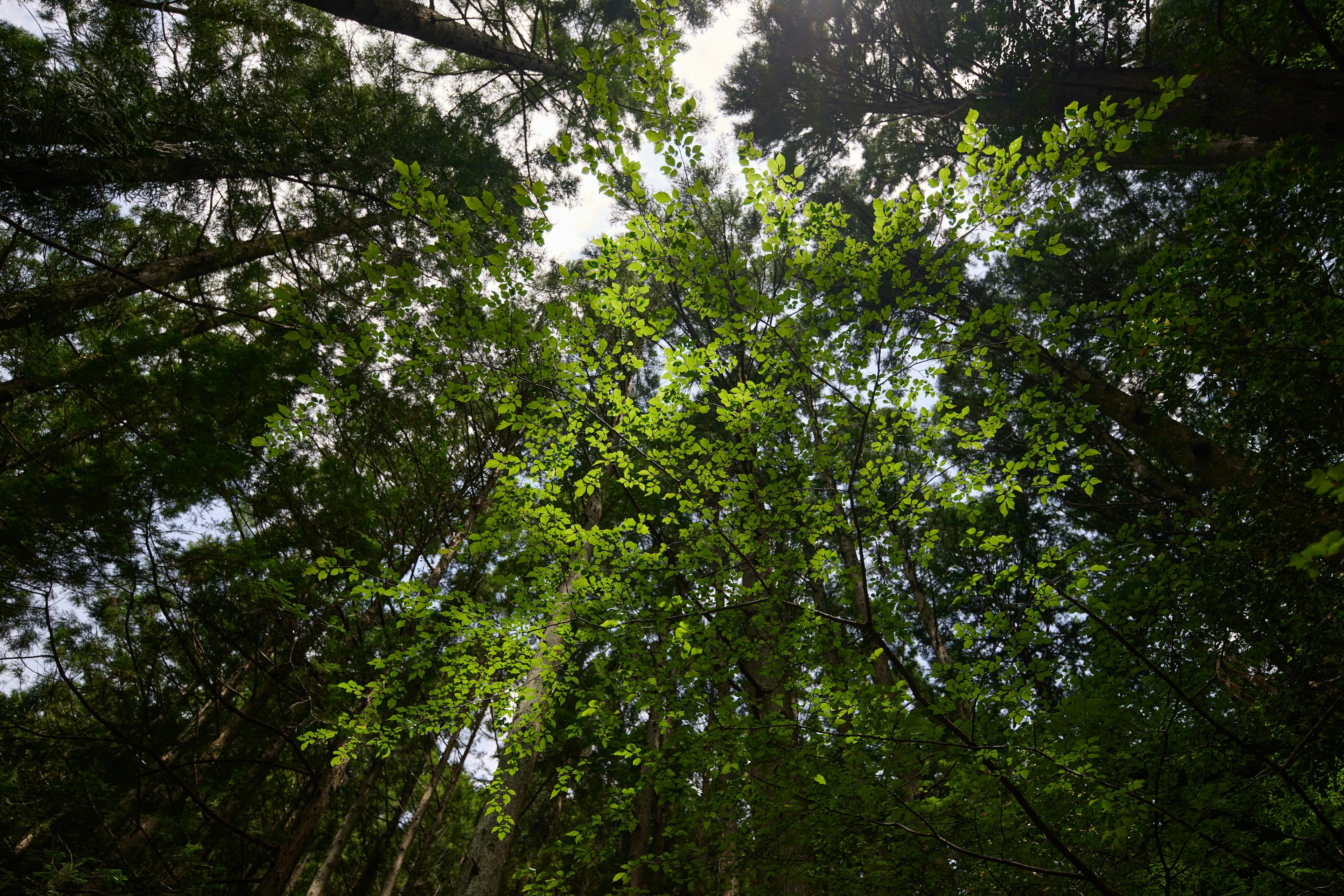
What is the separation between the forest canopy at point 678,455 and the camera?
9.31ft

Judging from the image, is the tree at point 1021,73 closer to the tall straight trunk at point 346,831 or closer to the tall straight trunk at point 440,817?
the tall straight trunk at point 440,817

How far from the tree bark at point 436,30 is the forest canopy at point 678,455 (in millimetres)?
51

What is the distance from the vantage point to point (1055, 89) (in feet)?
17.2

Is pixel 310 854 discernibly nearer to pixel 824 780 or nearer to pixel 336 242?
pixel 336 242

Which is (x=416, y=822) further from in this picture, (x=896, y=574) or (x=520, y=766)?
(x=896, y=574)

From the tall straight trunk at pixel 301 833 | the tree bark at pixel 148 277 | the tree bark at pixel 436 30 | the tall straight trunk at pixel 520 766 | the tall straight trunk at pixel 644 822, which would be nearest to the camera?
the tall straight trunk at pixel 520 766

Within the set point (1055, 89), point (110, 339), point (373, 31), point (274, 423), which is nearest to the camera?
point (274, 423)

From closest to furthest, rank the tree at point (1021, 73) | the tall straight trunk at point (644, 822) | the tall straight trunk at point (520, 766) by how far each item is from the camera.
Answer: the tree at point (1021, 73)
the tall straight trunk at point (520, 766)
the tall straight trunk at point (644, 822)

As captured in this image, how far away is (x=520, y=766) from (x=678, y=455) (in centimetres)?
379

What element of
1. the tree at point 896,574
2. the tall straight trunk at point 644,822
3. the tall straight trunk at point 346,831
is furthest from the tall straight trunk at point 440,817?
the tree at point 896,574

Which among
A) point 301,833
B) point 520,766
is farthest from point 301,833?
point 520,766

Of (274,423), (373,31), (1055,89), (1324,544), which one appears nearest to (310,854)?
(274,423)

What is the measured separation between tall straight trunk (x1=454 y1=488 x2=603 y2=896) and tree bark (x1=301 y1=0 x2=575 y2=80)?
5287 millimetres

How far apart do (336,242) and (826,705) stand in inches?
264
